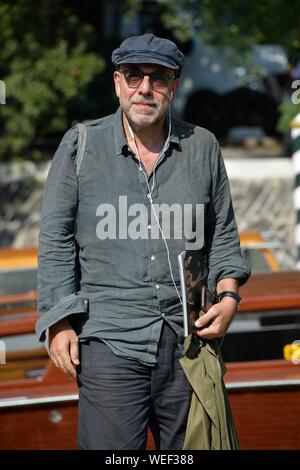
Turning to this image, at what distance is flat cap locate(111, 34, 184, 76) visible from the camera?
10.7 feet

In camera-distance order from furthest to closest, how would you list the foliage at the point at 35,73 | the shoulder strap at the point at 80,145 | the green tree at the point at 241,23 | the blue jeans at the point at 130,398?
1. the foliage at the point at 35,73
2. the green tree at the point at 241,23
3. the shoulder strap at the point at 80,145
4. the blue jeans at the point at 130,398

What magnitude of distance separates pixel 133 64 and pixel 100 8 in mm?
11669

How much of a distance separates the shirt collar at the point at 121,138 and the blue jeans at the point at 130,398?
58 cm

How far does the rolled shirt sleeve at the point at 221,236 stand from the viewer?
339 centimetres

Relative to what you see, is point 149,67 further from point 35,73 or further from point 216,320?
point 35,73

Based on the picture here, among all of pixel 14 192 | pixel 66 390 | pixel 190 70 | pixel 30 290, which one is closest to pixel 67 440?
pixel 66 390

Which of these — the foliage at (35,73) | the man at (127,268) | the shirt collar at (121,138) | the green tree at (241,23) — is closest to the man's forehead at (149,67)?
the man at (127,268)

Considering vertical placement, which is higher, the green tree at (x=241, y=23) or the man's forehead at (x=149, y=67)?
the green tree at (x=241, y=23)

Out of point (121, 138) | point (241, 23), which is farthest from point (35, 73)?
point (121, 138)

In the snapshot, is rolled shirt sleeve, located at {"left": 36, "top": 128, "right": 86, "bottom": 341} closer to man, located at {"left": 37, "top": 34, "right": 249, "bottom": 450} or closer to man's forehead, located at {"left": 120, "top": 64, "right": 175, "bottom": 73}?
man, located at {"left": 37, "top": 34, "right": 249, "bottom": 450}

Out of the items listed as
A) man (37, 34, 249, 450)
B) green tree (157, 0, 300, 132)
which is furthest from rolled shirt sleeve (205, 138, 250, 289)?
green tree (157, 0, 300, 132)

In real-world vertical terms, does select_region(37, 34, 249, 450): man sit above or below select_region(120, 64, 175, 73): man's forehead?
below

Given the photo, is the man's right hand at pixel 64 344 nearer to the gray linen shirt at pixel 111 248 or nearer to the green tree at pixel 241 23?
the gray linen shirt at pixel 111 248

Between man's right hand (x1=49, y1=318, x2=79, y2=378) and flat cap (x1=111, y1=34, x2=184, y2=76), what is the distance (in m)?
0.86
